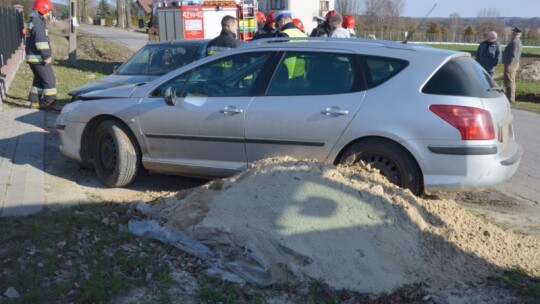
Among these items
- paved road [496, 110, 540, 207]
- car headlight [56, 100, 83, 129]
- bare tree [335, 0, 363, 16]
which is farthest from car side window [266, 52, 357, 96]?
bare tree [335, 0, 363, 16]

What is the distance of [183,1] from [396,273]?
15.3m

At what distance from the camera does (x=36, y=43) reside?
11.1 m

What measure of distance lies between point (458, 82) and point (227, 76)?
2.26 m

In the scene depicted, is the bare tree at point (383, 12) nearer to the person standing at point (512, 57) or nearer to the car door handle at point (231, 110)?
the person standing at point (512, 57)

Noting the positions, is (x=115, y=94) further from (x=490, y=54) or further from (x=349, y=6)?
(x=349, y=6)

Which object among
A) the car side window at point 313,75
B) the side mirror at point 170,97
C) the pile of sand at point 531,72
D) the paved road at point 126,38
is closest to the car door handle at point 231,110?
Result: the car side window at point 313,75

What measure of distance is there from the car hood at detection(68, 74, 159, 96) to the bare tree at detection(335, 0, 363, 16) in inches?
1704

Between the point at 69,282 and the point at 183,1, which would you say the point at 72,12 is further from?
the point at 69,282

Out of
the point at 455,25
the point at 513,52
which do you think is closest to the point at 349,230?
the point at 513,52

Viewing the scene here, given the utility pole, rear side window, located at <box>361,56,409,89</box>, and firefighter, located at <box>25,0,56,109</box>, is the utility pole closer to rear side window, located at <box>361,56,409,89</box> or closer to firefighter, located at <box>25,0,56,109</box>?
firefighter, located at <box>25,0,56,109</box>

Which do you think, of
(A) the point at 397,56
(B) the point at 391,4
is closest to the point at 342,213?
(A) the point at 397,56

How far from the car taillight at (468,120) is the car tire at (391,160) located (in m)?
0.47

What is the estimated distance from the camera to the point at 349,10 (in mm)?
54062

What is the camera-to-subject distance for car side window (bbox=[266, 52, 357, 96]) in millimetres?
5691
